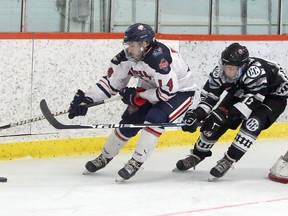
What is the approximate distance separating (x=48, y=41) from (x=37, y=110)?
1.49 feet

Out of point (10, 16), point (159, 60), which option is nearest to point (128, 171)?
point (159, 60)

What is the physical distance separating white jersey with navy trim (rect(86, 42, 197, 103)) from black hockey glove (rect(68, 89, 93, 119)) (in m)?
0.06

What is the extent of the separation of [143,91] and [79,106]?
0.36m

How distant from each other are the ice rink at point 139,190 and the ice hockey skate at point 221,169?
0.14 ft

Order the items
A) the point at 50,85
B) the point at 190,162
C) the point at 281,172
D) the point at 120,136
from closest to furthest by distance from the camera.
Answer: the point at 281,172, the point at 120,136, the point at 190,162, the point at 50,85

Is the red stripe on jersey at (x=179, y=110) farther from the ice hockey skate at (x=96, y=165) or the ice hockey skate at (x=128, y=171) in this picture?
the ice hockey skate at (x=96, y=165)

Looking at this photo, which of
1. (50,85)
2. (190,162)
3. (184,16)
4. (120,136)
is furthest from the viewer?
(184,16)

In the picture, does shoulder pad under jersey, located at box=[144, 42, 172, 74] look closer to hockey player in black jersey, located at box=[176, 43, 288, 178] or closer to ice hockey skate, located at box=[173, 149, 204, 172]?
hockey player in black jersey, located at box=[176, 43, 288, 178]

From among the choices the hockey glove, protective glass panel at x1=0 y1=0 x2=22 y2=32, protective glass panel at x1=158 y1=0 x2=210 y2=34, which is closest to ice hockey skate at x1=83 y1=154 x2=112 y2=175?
the hockey glove

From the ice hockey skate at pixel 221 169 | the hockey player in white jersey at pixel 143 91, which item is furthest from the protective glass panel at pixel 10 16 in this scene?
the ice hockey skate at pixel 221 169

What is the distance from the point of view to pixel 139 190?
409 centimetres

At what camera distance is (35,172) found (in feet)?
15.1

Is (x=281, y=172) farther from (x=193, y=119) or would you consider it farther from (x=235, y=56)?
(x=235, y=56)

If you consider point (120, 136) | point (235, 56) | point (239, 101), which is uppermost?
point (235, 56)
